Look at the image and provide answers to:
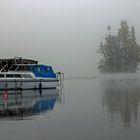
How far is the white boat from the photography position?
47.9 m

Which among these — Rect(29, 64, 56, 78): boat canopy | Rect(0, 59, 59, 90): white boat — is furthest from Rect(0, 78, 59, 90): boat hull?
Rect(29, 64, 56, 78): boat canopy

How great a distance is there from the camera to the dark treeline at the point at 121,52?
145500 mm

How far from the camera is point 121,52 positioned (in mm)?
150875

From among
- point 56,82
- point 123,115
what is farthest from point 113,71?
point 123,115

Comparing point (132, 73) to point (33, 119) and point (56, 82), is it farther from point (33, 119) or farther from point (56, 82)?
point (33, 119)

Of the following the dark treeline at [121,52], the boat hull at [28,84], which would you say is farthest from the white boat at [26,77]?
the dark treeline at [121,52]

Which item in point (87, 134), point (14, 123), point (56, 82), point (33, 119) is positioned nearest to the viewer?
point (87, 134)

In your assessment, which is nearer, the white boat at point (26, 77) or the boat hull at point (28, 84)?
the boat hull at point (28, 84)

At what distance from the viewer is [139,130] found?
16.3 meters

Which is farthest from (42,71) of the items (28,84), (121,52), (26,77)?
(121,52)

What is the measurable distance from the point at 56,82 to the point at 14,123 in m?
34.4

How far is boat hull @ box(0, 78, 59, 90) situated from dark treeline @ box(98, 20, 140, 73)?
93.6m

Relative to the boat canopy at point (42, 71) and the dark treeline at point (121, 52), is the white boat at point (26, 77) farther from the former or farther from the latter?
the dark treeline at point (121, 52)

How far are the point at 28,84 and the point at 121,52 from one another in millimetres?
104202
